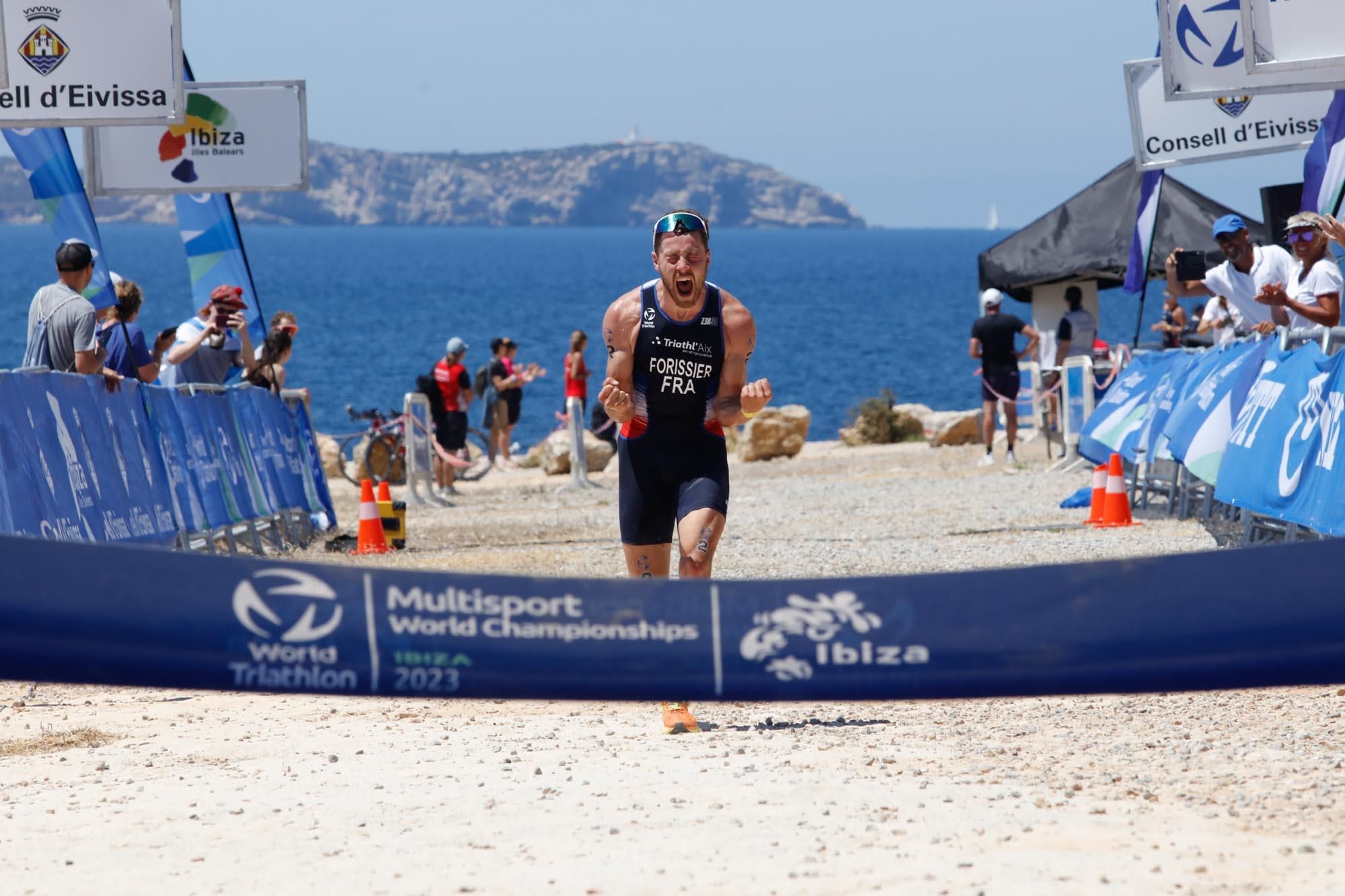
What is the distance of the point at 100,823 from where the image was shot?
5.22 meters

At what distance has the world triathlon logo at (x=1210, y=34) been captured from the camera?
11812mm

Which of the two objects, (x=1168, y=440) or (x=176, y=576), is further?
(x=1168, y=440)

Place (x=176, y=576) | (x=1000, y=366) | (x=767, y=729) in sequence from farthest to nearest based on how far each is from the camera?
(x=1000, y=366) → (x=767, y=729) → (x=176, y=576)

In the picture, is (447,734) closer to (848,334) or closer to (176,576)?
(176,576)

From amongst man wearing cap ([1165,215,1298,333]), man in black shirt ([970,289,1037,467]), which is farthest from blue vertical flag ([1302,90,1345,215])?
man in black shirt ([970,289,1037,467])

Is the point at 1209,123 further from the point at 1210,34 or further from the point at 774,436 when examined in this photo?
the point at 774,436

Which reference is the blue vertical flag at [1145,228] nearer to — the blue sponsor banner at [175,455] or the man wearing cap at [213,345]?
the man wearing cap at [213,345]

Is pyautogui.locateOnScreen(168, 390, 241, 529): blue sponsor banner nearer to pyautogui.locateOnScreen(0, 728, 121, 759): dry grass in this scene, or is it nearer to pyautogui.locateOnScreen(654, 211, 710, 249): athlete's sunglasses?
pyautogui.locateOnScreen(0, 728, 121, 759): dry grass

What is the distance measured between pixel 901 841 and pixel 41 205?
10.5 meters

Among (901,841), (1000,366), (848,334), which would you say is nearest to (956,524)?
(1000,366)

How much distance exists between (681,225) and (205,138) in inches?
406

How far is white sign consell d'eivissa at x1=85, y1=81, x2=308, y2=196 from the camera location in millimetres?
15430

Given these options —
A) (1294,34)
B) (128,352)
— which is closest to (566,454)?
(128,352)

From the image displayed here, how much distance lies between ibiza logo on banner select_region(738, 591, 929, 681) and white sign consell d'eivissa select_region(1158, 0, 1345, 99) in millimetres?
8544
